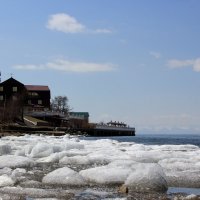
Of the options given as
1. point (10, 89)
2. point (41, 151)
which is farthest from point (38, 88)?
point (41, 151)

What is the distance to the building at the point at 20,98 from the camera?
7862cm

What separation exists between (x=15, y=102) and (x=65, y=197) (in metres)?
75.5

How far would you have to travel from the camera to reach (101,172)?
28.8 ft

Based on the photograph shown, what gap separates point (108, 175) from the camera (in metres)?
8.59

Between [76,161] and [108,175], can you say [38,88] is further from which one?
[108,175]

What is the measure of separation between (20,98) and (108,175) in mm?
76285

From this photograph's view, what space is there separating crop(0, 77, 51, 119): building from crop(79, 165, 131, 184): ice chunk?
226 ft

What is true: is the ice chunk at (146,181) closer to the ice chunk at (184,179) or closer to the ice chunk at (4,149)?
A: the ice chunk at (184,179)

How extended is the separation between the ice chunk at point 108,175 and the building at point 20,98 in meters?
68.7

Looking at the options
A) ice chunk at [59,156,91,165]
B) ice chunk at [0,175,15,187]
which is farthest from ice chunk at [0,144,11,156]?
ice chunk at [0,175,15,187]

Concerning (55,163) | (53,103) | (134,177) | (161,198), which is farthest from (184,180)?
(53,103)

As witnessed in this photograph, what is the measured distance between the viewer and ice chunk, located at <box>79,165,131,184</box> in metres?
8.45

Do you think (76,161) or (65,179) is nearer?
(65,179)

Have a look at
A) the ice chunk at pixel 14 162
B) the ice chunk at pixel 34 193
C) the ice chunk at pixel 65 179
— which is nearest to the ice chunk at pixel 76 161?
the ice chunk at pixel 14 162
